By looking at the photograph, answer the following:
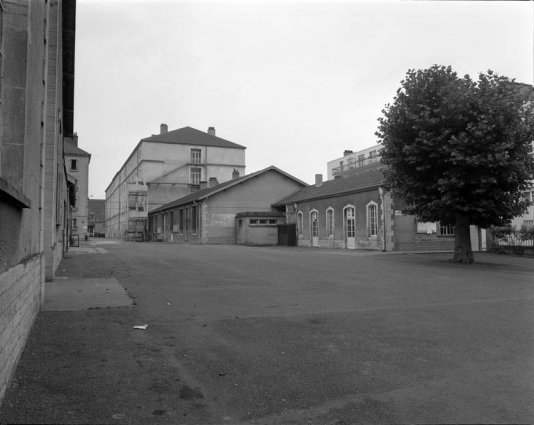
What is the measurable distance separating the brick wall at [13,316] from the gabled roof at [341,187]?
2146 cm

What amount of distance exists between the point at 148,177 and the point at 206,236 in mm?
26932

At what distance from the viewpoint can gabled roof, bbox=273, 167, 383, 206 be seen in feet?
94.5

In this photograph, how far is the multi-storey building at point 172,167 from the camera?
62.9m

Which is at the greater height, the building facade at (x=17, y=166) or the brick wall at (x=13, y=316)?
the building facade at (x=17, y=166)

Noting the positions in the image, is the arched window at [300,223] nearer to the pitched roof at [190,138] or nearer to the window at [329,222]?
the window at [329,222]

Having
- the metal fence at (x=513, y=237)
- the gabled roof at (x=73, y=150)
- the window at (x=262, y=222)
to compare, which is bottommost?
the metal fence at (x=513, y=237)

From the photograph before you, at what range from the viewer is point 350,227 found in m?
29.8

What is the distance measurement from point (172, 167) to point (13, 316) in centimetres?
6260

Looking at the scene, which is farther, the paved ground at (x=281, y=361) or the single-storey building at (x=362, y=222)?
the single-storey building at (x=362, y=222)

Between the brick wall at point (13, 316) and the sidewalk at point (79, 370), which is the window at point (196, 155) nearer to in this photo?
the sidewalk at point (79, 370)

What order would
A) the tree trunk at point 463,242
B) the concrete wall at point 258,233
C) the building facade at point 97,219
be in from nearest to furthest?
the tree trunk at point 463,242 → the concrete wall at point 258,233 → the building facade at point 97,219

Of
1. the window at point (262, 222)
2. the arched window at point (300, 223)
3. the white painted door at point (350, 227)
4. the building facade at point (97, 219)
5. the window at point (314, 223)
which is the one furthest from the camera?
the building facade at point (97, 219)

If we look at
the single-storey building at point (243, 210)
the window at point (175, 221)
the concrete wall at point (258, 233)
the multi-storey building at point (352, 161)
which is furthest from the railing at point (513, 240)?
the window at point (175, 221)

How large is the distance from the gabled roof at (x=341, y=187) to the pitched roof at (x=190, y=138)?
28981 millimetres
